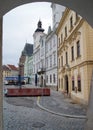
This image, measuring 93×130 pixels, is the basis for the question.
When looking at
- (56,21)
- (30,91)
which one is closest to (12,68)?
(56,21)

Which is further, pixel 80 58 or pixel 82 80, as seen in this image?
pixel 80 58

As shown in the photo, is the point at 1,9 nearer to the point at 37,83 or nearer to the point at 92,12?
the point at 92,12

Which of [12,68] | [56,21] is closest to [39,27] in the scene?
[56,21]

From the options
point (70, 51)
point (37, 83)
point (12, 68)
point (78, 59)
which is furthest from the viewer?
point (12, 68)

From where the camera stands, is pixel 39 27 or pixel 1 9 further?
pixel 39 27

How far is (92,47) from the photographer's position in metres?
14.2

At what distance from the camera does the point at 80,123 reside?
9078mm

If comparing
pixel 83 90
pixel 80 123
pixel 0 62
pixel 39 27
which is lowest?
pixel 80 123

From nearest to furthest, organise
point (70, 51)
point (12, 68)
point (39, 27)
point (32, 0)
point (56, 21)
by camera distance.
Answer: point (32, 0) → point (70, 51) → point (56, 21) → point (39, 27) → point (12, 68)

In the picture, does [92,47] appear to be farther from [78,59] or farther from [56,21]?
[56,21]

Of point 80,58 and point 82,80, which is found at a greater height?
point 80,58

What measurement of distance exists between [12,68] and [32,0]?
315 ft

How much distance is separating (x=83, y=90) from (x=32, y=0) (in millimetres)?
10772

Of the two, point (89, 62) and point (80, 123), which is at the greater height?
point (89, 62)
